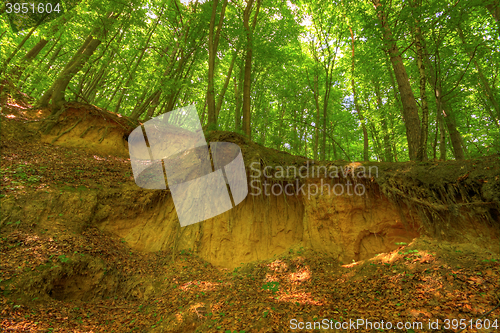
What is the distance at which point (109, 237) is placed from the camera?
760 cm

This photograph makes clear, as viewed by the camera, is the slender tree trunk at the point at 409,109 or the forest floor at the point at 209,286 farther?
the slender tree trunk at the point at 409,109

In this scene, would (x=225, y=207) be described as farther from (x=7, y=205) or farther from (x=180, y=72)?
(x=180, y=72)

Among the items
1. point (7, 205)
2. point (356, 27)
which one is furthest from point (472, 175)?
point (7, 205)

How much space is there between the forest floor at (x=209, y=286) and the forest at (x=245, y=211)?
4 cm

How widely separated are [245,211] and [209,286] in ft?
9.90

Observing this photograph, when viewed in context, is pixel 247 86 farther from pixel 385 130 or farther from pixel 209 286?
pixel 385 130

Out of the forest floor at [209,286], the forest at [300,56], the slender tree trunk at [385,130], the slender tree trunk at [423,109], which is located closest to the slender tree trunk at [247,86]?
the forest at [300,56]

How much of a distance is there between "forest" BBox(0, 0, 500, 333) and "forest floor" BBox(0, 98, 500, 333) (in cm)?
4

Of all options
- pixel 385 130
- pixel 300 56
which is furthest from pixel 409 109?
pixel 300 56

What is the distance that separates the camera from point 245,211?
853cm

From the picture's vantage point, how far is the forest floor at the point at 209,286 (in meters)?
3.81

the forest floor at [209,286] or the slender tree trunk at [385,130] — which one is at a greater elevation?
the slender tree trunk at [385,130]

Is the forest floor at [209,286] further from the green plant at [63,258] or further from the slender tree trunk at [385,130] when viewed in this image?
the slender tree trunk at [385,130]

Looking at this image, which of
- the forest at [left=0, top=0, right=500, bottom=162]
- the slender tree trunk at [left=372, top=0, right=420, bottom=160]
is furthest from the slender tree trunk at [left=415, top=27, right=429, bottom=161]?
the slender tree trunk at [left=372, top=0, right=420, bottom=160]
